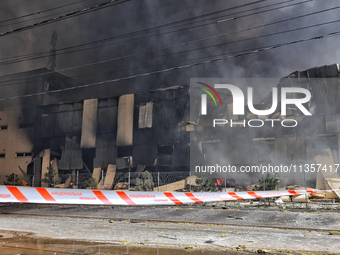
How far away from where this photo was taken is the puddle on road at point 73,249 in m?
4.55

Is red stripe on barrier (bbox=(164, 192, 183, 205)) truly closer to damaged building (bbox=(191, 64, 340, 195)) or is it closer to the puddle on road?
the puddle on road

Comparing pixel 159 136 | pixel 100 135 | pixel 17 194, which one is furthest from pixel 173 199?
pixel 100 135

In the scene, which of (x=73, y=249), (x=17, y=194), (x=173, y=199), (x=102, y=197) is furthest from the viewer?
(x=173, y=199)

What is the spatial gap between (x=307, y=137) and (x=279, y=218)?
19777mm

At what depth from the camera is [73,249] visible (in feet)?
15.9

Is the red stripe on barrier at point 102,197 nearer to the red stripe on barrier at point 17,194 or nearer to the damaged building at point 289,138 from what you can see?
the red stripe on barrier at point 17,194

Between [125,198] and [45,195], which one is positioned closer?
[45,195]

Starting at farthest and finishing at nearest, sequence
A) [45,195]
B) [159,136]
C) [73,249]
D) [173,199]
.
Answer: [159,136]
[173,199]
[45,195]
[73,249]

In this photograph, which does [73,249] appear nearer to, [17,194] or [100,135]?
[17,194]

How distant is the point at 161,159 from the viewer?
32344mm

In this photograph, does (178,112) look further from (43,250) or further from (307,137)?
(43,250)

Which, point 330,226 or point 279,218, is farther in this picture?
point 279,218

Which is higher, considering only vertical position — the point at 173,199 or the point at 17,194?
the point at 17,194

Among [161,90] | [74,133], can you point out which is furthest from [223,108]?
[74,133]
